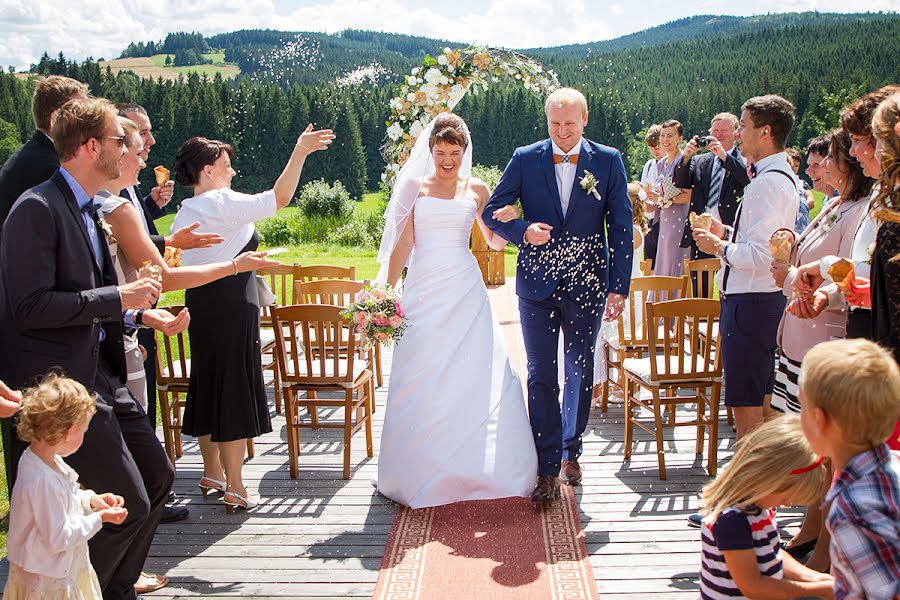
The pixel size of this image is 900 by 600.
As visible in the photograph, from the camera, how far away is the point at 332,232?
940 inches

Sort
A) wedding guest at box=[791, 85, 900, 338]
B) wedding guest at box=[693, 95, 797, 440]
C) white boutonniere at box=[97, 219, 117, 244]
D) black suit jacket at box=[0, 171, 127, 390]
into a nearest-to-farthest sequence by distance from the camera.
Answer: black suit jacket at box=[0, 171, 127, 390], wedding guest at box=[791, 85, 900, 338], white boutonniere at box=[97, 219, 117, 244], wedding guest at box=[693, 95, 797, 440]

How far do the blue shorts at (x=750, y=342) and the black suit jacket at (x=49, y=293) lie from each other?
3.27 metres

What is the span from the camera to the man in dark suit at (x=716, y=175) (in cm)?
717

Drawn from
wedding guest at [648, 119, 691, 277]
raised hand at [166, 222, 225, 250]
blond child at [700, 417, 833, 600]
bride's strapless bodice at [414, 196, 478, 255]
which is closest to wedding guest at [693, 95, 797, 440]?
bride's strapless bodice at [414, 196, 478, 255]

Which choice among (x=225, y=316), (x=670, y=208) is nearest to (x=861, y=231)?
(x=225, y=316)

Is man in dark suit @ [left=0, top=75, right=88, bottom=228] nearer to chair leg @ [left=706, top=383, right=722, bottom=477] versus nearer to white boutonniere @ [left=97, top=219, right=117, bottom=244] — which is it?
white boutonniere @ [left=97, top=219, right=117, bottom=244]

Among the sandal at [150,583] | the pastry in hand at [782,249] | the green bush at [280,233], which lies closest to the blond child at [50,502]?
the sandal at [150,583]

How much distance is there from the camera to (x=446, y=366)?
4.91 m

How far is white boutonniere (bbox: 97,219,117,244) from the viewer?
3.33 m

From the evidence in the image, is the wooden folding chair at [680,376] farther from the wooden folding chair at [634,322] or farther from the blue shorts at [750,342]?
the wooden folding chair at [634,322]

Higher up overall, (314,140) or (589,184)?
(314,140)

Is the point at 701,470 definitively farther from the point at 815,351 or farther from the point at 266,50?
the point at 266,50

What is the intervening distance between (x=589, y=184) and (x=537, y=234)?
18.1 inches

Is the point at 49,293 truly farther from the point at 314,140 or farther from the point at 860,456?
the point at 860,456
